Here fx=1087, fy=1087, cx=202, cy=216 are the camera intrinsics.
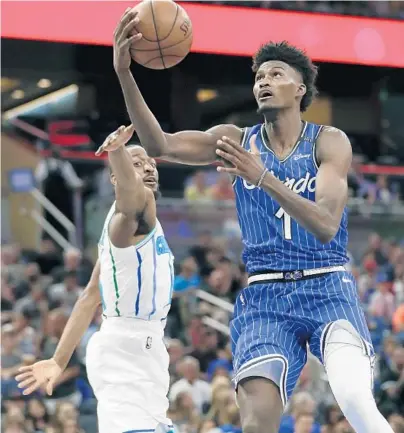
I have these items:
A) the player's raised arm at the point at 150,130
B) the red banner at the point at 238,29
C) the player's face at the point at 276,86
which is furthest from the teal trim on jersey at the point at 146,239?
the red banner at the point at 238,29

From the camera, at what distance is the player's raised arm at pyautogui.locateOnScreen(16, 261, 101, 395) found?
624cm

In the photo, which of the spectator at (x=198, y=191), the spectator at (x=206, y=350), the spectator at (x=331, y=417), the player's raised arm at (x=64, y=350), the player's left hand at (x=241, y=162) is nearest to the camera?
the player's left hand at (x=241, y=162)

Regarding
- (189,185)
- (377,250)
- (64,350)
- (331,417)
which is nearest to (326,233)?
(64,350)

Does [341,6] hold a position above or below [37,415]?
above

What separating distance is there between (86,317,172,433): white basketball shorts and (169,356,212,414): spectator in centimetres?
479

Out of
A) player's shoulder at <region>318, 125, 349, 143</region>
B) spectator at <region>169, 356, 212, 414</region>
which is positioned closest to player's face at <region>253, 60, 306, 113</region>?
player's shoulder at <region>318, 125, 349, 143</region>

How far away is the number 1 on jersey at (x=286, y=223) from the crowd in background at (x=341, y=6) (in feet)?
31.7

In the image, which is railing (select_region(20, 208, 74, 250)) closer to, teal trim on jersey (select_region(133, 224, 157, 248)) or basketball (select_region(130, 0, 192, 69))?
teal trim on jersey (select_region(133, 224, 157, 248))

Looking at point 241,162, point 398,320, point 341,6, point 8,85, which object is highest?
point 341,6

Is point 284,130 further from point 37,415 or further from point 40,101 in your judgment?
point 40,101

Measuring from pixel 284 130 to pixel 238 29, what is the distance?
9.42 metres

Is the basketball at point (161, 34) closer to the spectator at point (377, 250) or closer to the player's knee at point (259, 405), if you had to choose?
the player's knee at point (259, 405)

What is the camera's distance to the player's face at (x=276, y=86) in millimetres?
5805

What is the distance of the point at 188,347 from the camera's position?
1245cm
